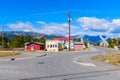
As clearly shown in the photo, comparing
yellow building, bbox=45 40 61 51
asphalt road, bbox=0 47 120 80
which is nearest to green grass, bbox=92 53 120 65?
asphalt road, bbox=0 47 120 80

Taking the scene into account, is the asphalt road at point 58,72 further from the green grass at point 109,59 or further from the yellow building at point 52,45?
the yellow building at point 52,45

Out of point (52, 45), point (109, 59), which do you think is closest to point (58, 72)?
point (109, 59)

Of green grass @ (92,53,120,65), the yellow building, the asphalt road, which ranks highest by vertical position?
the yellow building

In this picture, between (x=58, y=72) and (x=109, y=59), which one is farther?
(x=109, y=59)

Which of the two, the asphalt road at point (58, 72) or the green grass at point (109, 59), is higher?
the green grass at point (109, 59)

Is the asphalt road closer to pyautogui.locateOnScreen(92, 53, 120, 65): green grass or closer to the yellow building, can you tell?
pyautogui.locateOnScreen(92, 53, 120, 65): green grass

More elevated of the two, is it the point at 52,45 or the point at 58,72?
the point at 52,45

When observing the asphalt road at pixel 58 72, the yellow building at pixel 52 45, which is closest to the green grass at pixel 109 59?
the asphalt road at pixel 58 72

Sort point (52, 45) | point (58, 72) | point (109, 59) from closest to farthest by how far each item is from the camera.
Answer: point (58, 72) → point (109, 59) → point (52, 45)

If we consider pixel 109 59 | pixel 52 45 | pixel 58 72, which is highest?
pixel 52 45

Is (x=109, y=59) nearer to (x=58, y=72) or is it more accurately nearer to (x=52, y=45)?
(x=58, y=72)

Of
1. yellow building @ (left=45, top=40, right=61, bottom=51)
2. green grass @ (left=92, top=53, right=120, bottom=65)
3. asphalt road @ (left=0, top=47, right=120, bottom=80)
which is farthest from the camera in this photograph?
yellow building @ (left=45, top=40, right=61, bottom=51)

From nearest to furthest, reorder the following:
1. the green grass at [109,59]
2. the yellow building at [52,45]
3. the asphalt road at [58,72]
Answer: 1. the asphalt road at [58,72]
2. the green grass at [109,59]
3. the yellow building at [52,45]

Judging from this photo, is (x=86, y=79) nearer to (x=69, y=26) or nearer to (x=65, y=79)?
(x=65, y=79)
